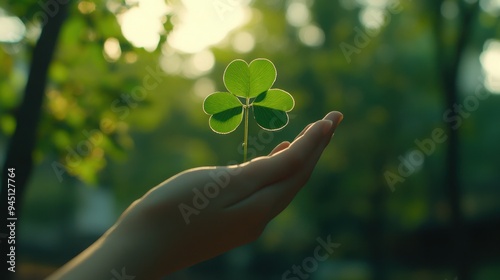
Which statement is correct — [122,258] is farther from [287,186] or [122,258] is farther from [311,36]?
[311,36]

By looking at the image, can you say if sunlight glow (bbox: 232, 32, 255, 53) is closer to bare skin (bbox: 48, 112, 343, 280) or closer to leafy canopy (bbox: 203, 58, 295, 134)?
leafy canopy (bbox: 203, 58, 295, 134)

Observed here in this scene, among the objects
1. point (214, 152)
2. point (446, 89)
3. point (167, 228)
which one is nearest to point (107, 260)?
point (167, 228)

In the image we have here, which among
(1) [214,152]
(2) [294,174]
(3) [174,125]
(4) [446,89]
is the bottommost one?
(2) [294,174]

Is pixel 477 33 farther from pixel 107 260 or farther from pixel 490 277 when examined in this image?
pixel 107 260

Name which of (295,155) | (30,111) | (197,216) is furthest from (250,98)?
(30,111)

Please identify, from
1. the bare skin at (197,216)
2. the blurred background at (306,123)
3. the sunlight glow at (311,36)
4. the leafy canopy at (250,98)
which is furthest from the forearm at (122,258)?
the sunlight glow at (311,36)

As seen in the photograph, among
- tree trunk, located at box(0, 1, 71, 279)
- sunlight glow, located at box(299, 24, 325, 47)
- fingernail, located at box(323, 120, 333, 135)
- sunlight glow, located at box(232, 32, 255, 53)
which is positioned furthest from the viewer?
sunlight glow, located at box(232, 32, 255, 53)

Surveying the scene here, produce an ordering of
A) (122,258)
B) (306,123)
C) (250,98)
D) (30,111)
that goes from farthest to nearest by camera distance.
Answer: (306,123)
(30,111)
(250,98)
(122,258)

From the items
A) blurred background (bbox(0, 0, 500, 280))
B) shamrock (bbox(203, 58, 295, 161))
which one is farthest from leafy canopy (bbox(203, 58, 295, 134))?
blurred background (bbox(0, 0, 500, 280))
